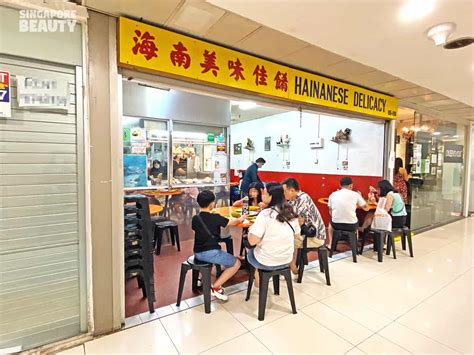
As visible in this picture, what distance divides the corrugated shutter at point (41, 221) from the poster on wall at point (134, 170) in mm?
2562

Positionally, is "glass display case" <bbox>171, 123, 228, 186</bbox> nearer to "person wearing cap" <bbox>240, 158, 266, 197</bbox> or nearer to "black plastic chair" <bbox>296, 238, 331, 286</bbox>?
"person wearing cap" <bbox>240, 158, 266, 197</bbox>

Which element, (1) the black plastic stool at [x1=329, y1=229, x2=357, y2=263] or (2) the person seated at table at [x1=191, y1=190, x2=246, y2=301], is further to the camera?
(1) the black plastic stool at [x1=329, y1=229, x2=357, y2=263]

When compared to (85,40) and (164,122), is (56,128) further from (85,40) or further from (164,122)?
(164,122)

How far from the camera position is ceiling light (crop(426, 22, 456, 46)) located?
A: 2068 millimetres

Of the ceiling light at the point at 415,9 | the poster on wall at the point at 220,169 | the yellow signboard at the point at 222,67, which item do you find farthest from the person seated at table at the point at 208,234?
the poster on wall at the point at 220,169

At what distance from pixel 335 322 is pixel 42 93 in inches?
122

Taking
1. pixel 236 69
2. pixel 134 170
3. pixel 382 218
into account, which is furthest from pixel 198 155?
pixel 382 218

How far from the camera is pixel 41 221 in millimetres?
1991

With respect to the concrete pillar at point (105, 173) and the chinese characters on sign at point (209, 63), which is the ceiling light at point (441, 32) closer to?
the chinese characters on sign at point (209, 63)

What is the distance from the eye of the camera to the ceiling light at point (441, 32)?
81.4 inches

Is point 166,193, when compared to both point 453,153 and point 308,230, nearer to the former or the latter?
point 308,230

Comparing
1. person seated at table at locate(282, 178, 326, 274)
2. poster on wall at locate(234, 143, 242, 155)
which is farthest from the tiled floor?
poster on wall at locate(234, 143, 242, 155)

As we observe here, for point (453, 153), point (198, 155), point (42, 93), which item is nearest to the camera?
point (42, 93)

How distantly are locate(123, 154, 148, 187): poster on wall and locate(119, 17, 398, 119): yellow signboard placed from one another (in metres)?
2.61
